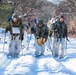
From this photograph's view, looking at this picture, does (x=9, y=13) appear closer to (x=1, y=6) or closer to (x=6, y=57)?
(x=1, y=6)

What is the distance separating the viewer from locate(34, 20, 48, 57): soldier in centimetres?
1628

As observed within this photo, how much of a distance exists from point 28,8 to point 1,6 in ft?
82.6

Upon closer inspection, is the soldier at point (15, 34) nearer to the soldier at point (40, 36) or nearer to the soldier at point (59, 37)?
the soldier at point (40, 36)

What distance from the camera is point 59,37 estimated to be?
53.2 ft

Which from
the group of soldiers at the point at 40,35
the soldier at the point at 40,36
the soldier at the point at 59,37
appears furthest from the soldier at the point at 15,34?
the soldier at the point at 59,37

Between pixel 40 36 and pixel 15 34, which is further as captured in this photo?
pixel 40 36

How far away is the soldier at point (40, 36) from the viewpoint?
16.3 metres

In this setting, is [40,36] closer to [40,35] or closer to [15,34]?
[40,35]

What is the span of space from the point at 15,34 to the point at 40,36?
122cm

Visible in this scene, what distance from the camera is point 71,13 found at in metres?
66.6

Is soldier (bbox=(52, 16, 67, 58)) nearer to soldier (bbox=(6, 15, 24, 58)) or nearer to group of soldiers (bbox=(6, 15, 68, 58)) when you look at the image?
group of soldiers (bbox=(6, 15, 68, 58))

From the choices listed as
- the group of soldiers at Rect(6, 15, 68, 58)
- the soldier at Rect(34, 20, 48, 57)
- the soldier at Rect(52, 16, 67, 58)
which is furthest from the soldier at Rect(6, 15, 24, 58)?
the soldier at Rect(52, 16, 67, 58)

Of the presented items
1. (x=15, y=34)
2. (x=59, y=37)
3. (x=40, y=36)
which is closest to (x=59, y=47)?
(x=59, y=37)

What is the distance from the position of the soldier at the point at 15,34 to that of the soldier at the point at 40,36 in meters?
0.74
